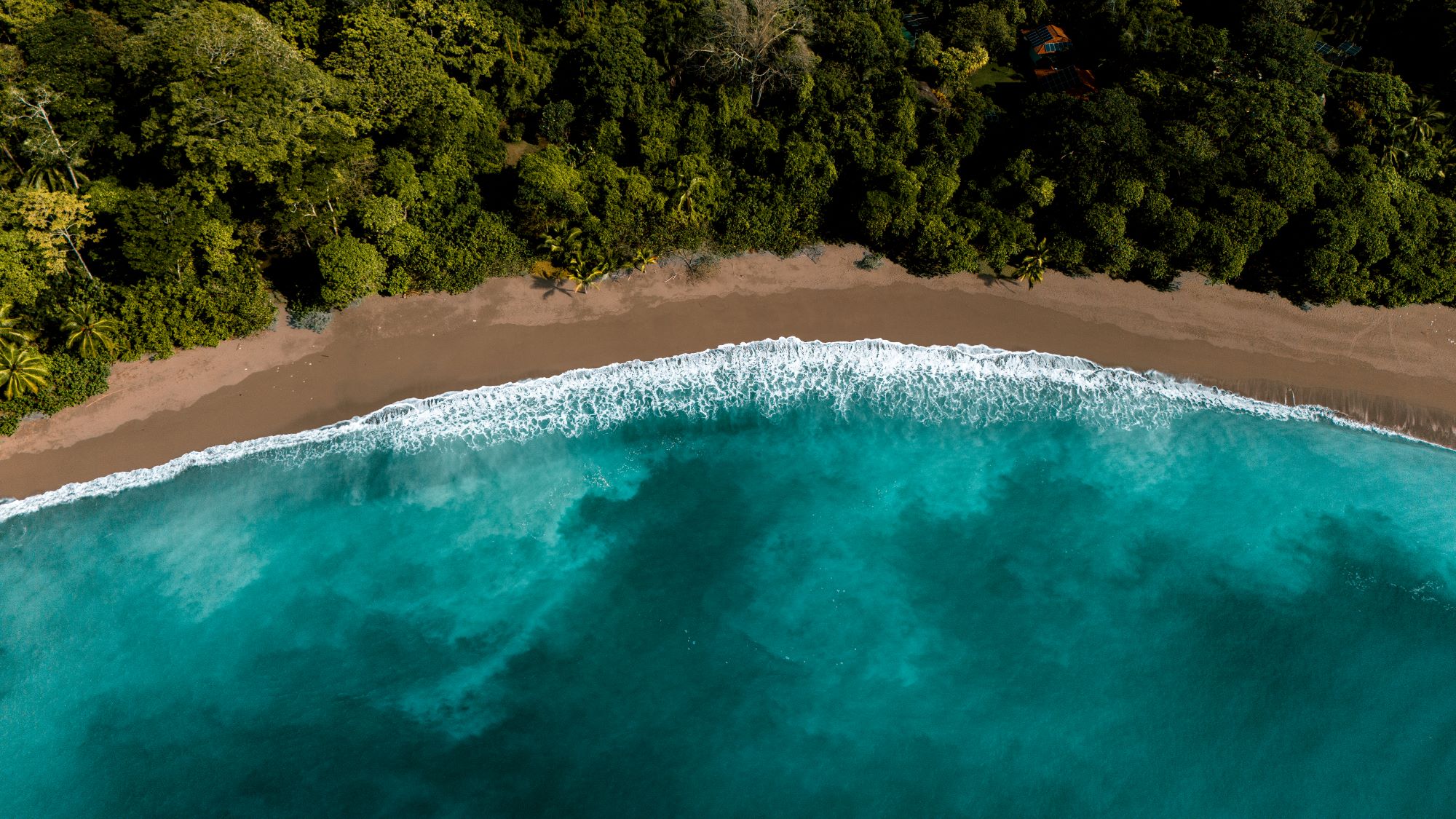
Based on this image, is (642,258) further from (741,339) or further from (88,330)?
(88,330)

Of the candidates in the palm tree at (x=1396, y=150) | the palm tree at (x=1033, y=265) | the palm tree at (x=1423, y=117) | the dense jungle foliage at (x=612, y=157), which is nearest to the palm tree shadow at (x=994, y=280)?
the palm tree at (x=1033, y=265)

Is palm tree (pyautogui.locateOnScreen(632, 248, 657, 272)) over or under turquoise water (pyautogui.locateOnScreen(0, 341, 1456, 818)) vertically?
over

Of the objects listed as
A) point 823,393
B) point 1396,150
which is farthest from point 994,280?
point 1396,150

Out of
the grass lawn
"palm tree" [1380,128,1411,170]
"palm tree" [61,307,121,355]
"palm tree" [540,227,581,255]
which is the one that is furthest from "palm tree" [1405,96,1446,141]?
"palm tree" [61,307,121,355]

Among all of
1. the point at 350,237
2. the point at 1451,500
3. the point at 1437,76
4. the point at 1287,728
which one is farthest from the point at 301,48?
the point at 1437,76

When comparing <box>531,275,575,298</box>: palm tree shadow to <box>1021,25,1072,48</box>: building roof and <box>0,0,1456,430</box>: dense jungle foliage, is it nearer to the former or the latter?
<box>0,0,1456,430</box>: dense jungle foliage

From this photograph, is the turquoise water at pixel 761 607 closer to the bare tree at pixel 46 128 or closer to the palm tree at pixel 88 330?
the palm tree at pixel 88 330
